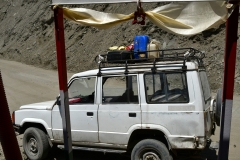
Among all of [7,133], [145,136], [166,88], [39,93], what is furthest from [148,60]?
[39,93]

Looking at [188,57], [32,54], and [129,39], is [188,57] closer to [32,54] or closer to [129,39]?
[129,39]

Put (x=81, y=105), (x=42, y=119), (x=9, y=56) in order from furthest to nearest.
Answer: (x=9, y=56), (x=42, y=119), (x=81, y=105)

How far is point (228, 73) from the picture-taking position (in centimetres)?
383

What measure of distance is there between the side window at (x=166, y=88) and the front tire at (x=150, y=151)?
0.73m

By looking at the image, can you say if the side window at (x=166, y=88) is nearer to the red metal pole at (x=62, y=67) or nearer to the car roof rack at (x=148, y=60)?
the car roof rack at (x=148, y=60)

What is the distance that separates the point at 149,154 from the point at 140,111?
769mm

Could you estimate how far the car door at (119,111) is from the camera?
235 inches

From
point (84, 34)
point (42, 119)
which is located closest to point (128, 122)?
point (42, 119)

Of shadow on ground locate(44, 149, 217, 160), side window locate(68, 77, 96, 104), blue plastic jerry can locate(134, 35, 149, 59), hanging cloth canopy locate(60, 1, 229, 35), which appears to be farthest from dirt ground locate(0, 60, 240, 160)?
hanging cloth canopy locate(60, 1, 229, 35)

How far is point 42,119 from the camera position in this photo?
6.90 metres

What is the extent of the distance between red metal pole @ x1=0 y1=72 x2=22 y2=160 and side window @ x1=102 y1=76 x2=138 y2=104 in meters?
4.50

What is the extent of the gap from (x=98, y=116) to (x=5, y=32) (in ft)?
85.8

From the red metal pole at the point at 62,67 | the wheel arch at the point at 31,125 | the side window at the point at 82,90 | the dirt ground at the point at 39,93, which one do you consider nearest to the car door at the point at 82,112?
the side window at the point at 82,90

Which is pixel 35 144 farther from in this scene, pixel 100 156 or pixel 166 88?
pixel 166 88
